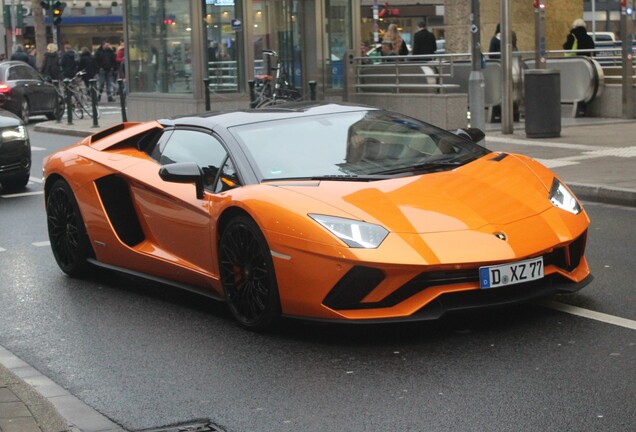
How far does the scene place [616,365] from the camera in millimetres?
5777

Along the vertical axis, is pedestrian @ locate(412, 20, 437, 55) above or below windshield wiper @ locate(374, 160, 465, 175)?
above

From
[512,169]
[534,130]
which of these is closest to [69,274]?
[512,169]

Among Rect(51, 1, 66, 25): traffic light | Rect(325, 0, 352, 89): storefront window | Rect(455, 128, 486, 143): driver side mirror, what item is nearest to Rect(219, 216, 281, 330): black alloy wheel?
Rect(455, 128, 486, 143): driver side mirror

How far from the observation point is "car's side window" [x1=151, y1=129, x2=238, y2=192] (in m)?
7.33

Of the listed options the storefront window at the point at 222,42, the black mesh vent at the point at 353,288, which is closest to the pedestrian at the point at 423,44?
the storefront window at the point at 222,42

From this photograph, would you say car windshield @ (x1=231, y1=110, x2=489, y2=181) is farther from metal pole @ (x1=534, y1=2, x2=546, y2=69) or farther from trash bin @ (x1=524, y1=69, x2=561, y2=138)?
metal pole @ (x1=534, y1=2, x2=546, y2=69)

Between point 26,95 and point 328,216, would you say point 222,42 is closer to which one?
point 26,95

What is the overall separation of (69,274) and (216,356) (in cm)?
289

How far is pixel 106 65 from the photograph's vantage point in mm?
39000

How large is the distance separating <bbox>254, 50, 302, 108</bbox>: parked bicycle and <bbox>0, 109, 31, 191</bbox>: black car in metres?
7.66

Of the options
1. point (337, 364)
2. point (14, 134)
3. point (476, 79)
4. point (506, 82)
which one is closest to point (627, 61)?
point (506, 82)

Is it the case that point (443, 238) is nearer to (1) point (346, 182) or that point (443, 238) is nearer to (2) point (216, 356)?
(1) point (346, 182)

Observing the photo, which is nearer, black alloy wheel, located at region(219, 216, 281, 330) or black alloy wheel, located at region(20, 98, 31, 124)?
black alloy wheel, located at region(219, 216, 281, 330)

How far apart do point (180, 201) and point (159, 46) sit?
57.4 ft
